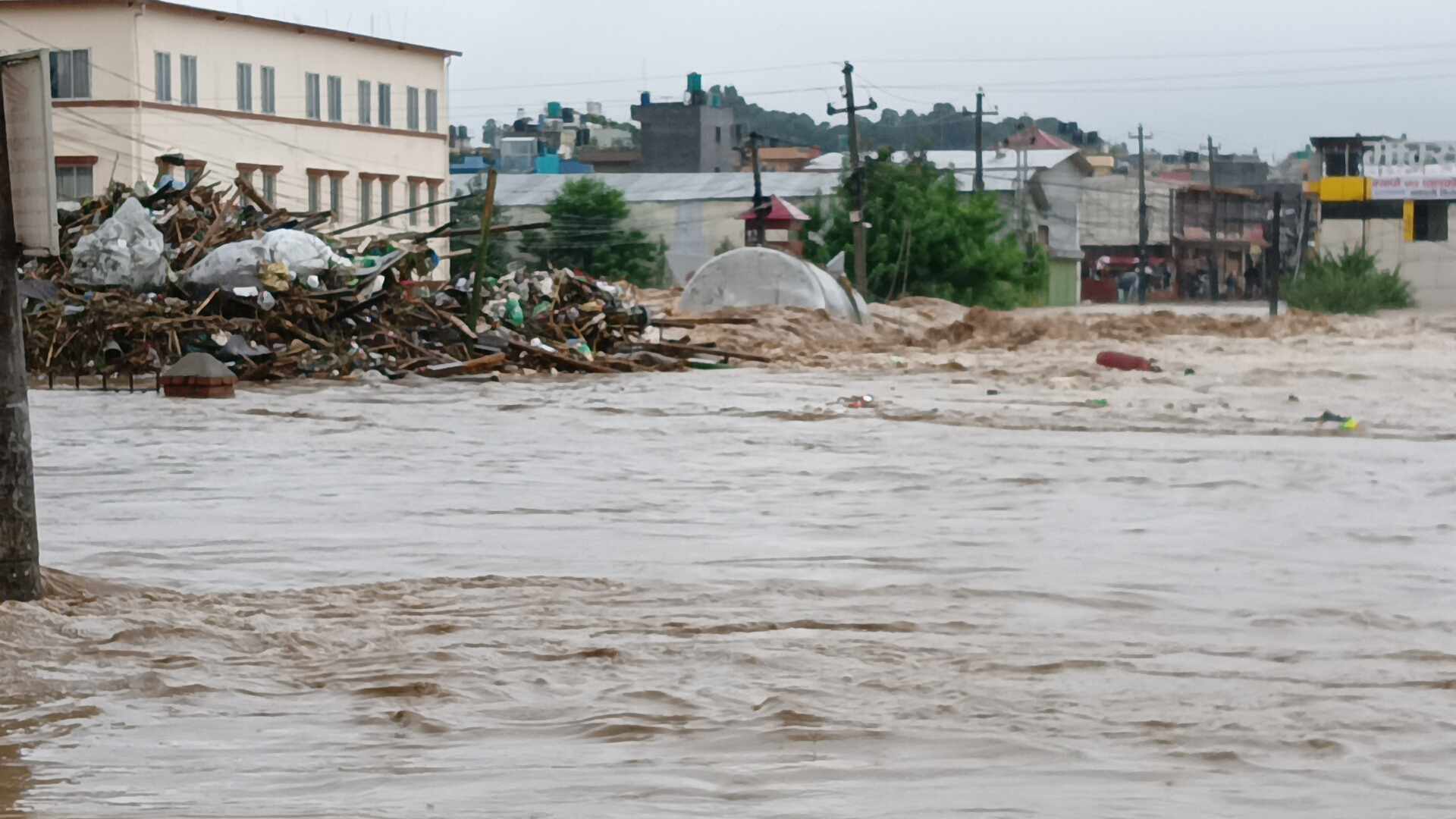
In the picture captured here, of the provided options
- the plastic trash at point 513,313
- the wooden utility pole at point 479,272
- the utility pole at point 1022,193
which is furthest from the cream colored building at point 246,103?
the utility pole at point 1022,193

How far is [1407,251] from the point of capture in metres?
60.2

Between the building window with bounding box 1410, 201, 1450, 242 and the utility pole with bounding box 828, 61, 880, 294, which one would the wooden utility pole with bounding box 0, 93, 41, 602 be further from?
the building window with bounding box 1410, 201, 1450, 242

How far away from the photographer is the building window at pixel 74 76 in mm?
50656

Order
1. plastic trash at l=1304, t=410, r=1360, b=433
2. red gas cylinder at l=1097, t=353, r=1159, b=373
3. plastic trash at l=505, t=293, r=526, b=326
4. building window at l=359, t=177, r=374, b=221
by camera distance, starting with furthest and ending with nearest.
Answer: building window at l=359, t=177, r=374, b=221, plastic trash at l=505, t=293, r=526, b=326, red gas cylinder at l=1097, t=353, r=1159, b=373, plastic trash at l=1304, t=410, r=1360, b=433

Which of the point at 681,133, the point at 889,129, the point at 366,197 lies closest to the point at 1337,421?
the point at 366,197

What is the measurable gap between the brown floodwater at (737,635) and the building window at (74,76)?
39.6 metres

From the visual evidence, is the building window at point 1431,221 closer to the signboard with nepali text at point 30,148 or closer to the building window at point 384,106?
the building window at point 384,106

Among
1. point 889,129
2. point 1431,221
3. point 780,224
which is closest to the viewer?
point 1431,221

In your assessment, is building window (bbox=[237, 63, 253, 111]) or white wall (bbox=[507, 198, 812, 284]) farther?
white wall (bbox=[507, 198, 812, 284])

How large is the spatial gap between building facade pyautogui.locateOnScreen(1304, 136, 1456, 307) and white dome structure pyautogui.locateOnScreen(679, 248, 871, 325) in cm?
2731

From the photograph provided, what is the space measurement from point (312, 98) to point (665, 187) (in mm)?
18853

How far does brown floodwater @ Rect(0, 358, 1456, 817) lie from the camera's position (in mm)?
4523

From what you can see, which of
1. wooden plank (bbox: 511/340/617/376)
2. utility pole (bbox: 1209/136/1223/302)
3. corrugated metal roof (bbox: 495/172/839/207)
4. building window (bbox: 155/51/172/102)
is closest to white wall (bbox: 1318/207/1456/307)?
utility pole (bbox: 1209/136/1223/302)

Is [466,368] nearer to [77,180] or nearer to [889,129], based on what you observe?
[77,180]
